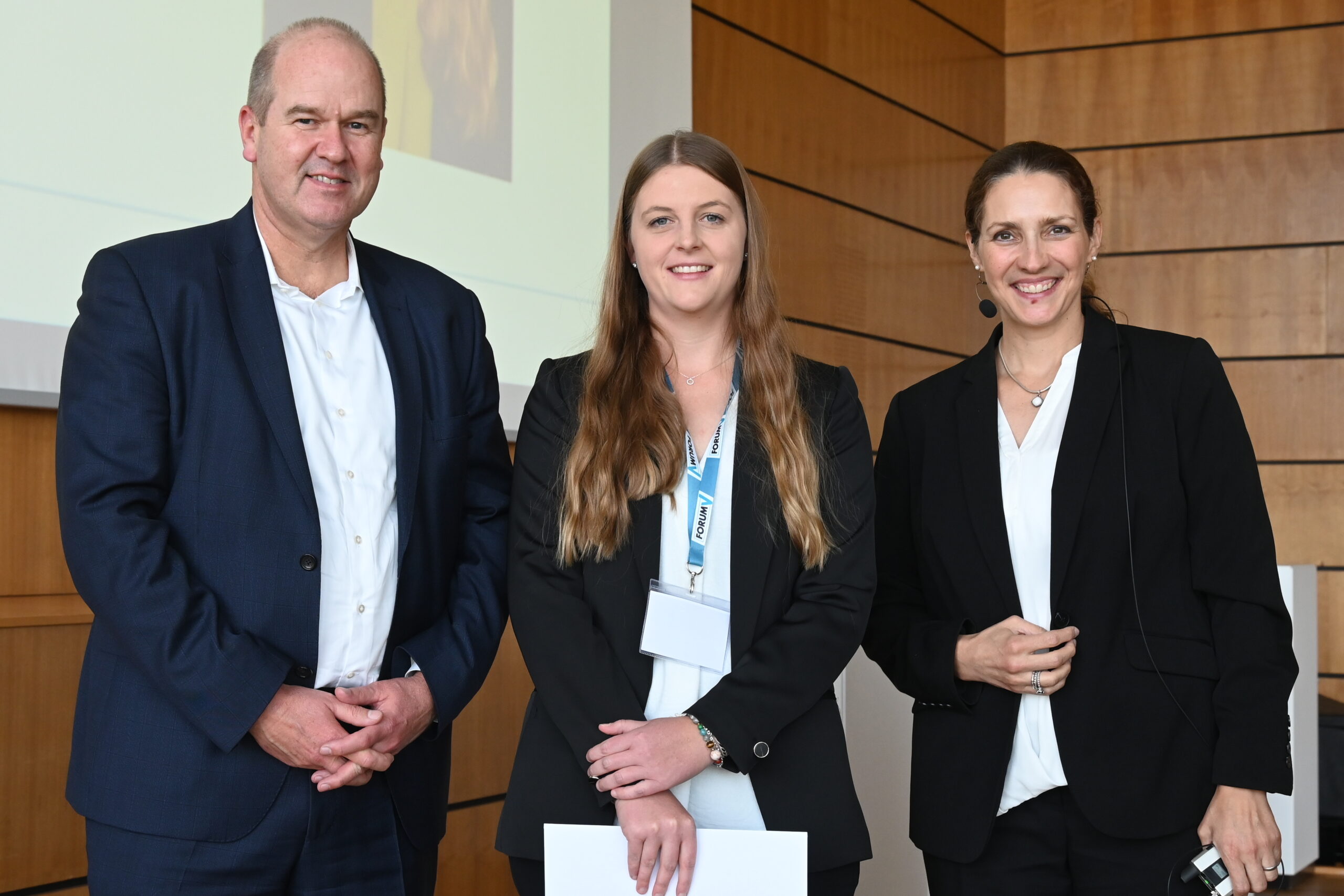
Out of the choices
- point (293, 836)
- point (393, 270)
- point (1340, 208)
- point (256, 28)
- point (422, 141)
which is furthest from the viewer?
point (1340, 208)

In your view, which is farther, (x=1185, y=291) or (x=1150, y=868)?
(x=1185, y=291)

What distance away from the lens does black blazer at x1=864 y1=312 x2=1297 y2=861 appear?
1.75 meters

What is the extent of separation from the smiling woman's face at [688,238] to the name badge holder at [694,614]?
0.87 feet

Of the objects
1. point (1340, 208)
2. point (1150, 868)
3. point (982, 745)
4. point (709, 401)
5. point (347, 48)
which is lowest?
Result: point (1150, 868)

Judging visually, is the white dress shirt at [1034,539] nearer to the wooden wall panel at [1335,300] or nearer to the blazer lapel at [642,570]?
the blazer lapel at [642,570]

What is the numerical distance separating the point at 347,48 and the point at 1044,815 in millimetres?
1505

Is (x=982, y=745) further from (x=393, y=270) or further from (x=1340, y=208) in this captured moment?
(x=1340, y=208)

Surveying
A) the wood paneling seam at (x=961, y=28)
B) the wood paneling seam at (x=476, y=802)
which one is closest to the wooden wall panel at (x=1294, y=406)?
the wood paneling seam at (x=961, y=28)

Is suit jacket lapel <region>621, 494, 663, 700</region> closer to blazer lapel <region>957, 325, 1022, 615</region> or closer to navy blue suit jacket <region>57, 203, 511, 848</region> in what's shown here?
navy blue suit jacket <region>57, 203, 511, 848</region>

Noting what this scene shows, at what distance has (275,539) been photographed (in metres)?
1.63

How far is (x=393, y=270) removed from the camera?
1922mm

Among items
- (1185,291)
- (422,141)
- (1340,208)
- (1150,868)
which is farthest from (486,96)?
(1340,208)

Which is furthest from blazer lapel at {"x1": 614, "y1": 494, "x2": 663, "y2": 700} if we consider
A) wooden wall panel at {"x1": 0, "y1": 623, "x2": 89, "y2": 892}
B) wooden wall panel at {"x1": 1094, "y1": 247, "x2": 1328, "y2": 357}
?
wooden wall panel at {"x1": 1094, "y1": 247, "x2": 1328, "y2": 357}

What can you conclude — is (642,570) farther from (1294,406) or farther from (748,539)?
(1294,406)
